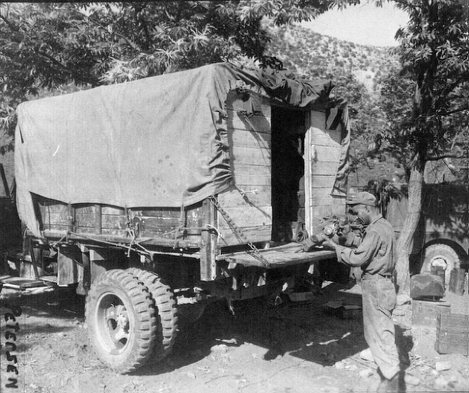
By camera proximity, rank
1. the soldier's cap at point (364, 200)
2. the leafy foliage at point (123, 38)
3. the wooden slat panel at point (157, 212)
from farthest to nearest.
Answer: the leafy foliage at point (123, 38) < the wooden slat panel at point (157, 212) < the soldier's cap at point (364, 200)

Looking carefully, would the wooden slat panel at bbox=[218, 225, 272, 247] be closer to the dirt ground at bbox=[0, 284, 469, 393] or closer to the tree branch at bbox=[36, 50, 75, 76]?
the dirt ground at bbox=[0, 284, 469, 393]

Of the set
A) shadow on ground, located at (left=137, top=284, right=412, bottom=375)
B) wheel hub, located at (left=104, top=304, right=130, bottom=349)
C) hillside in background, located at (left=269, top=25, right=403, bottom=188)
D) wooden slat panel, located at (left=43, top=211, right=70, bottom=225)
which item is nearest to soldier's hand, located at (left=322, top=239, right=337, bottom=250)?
shadow on ground, located at (left=137, top=284, right=412, bottom=375)

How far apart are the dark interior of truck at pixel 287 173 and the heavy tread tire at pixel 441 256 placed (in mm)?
5211

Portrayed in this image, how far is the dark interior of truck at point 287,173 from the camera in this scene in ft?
20.7

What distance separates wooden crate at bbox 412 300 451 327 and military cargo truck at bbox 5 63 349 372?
1.88 metres

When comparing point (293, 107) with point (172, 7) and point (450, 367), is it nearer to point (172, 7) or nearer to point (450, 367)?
point (450, 367)

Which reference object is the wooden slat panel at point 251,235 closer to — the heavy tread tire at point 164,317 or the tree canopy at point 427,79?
the heavy tread tire at point 164,317

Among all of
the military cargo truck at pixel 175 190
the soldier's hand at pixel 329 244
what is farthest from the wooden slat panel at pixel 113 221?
the soldier's hand at pixel 329 244

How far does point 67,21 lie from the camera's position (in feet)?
32.6

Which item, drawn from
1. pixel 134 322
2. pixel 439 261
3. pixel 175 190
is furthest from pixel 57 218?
pixel 439 261

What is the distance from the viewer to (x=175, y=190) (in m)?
5.04

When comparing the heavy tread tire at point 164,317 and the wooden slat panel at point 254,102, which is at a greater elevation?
the wooden slat panel at point 254,102

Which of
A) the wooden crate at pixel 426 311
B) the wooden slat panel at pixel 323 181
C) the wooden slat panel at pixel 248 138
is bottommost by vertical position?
the wooden crate at pixel 426 311

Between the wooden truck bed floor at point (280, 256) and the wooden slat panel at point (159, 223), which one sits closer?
the wooden truck bed floor at point (280, 256)
